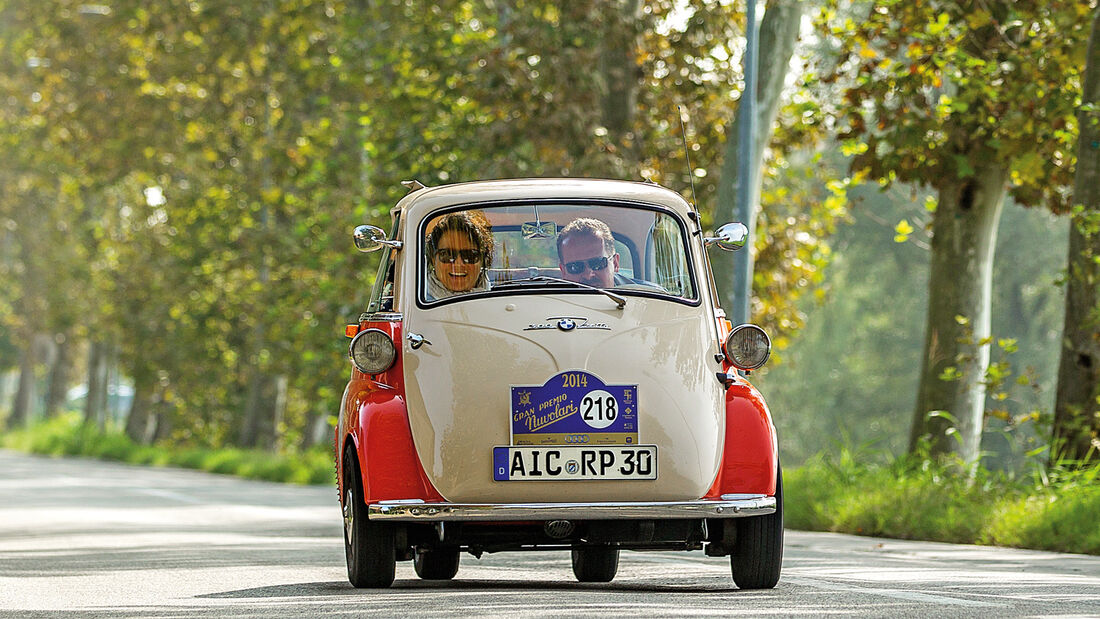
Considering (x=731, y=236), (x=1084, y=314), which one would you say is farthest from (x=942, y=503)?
(x=731, y=236)

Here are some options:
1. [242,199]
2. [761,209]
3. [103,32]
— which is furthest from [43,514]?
[242,199]

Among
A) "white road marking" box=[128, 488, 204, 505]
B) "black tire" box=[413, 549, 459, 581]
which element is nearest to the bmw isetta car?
"black tire" box=[413, 549, 459, 581]

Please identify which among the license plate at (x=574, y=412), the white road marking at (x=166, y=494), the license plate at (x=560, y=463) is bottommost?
the white road marking at (x=166, y=494)

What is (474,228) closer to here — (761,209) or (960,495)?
(960,495)

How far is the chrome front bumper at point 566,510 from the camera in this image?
337 inches

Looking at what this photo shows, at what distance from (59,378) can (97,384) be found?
8121 millimetres

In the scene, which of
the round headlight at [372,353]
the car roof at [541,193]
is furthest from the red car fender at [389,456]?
the car roof at [541,193]

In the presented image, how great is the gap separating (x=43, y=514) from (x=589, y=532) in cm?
1241

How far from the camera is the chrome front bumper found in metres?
8.57

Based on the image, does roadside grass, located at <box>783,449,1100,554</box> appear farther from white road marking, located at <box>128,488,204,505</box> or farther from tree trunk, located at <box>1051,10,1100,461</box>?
white road marking, located at <box>128,488,204,505</box>

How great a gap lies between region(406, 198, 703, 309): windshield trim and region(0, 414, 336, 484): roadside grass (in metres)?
20.5

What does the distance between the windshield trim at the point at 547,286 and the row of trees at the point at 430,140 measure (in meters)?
6.68

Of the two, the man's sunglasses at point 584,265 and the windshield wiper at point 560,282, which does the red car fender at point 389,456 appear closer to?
the windshield wiper at point 560,282

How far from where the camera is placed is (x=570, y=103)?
23594 mm
